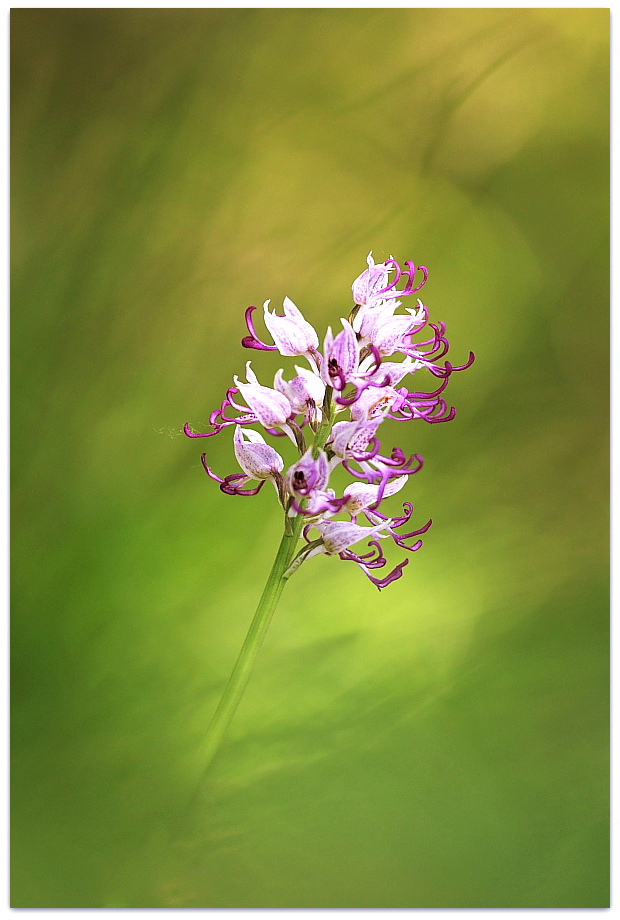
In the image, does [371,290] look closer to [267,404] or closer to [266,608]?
[267,404]

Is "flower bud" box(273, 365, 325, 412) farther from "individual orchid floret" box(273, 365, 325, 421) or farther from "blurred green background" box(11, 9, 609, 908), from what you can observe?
"blurred green background" box(11, 9, 609, 908)

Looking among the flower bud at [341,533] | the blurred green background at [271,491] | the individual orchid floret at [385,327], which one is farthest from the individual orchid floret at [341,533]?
the blurred green background at [271,491]

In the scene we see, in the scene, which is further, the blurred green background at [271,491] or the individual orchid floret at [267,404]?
the blurred green background at [271,491]

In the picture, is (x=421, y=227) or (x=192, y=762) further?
(x=421, y=227)

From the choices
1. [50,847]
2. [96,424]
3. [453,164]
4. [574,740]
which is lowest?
[574,740]

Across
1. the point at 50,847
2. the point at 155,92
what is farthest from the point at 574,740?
the point at 155,92

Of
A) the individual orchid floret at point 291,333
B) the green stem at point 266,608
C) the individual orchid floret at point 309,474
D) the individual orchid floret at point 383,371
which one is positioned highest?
the individual orchid floret at point 291,333

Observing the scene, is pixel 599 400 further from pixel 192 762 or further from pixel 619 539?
pixel 192 762

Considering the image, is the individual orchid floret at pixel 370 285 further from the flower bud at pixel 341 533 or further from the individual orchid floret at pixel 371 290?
the flower bud at pixel 341 533
